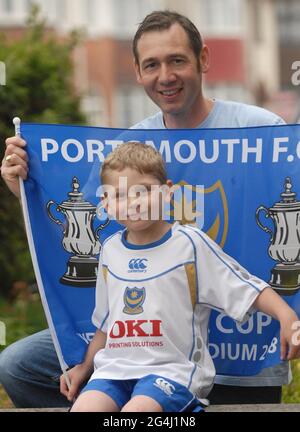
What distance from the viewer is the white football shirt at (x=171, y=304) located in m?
4.35

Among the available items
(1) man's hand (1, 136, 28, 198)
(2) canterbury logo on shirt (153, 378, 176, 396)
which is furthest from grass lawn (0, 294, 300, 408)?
(2) canterbury logo on shirt (153, 378, 176, 396)

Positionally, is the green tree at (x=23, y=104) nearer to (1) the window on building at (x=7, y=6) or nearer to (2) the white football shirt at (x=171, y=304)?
(2) the white football shirt at (x=171, y=304)

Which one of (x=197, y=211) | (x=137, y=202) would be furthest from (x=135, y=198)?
(x=197, y=211)

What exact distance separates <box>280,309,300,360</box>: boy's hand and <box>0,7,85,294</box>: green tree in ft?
15.4

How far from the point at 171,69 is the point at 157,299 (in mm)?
1106

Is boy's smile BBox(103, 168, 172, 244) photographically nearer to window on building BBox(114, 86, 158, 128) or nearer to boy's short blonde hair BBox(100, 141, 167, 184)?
boy's short blonde hair BBox(100, 141, 167, 184)

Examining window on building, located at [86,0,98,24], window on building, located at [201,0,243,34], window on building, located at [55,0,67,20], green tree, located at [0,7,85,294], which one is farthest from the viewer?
window on building, located at [201,0,243,34]

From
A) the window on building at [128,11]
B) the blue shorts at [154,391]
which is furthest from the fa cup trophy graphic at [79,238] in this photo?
the window on building at [128,11]

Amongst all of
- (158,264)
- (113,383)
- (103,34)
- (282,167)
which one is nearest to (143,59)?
(282,167)

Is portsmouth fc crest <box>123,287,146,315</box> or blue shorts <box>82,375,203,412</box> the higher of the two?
portsmouth fc crest <box>123,287,146,315</box>

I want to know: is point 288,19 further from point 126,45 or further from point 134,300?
point 134,300

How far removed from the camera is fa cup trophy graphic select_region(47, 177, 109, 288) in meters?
4.97

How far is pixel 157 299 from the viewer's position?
4379mm

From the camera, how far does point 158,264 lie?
4.44 m
